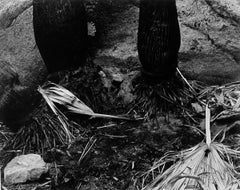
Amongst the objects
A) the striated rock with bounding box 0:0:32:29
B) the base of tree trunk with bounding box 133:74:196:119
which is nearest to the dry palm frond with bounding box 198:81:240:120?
the base of tree trunk with bounding box 133:74:196:119

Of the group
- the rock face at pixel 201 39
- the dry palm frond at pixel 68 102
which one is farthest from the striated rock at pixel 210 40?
the dry palm frond at pixel 68 102

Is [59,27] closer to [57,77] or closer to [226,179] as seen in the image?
[57,77]

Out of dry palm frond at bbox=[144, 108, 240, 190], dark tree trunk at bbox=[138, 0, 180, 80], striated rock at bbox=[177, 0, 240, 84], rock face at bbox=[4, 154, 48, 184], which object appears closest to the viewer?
dry palm frond at bbox=[144, 108, 240, 190]

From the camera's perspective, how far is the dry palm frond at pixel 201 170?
303 cm

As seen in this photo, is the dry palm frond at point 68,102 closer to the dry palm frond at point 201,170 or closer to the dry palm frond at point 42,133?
the dry palm frond at point 42,133

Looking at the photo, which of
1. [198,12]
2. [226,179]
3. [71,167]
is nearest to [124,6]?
[198,12]

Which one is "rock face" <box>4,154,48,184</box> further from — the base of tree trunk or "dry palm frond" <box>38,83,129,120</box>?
the base of tree trunk

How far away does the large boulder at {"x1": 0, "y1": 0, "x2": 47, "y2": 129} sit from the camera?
150 inches

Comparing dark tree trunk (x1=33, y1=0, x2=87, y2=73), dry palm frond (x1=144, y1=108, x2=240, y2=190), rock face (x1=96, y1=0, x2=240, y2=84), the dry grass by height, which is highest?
dark tree trunk (x1=33, y1=0, x2=87, y2=73)

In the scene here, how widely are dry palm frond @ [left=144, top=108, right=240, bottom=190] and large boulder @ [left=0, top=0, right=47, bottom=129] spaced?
1153 millimetres

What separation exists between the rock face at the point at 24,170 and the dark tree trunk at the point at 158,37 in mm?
1050

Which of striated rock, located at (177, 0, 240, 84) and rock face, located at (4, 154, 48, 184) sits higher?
striated rock, located at (177, 0, 240, 84)

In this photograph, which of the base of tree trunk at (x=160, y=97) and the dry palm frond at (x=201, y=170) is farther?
the base of tree trunk at (x=160, y=97)

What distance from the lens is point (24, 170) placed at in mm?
3414
